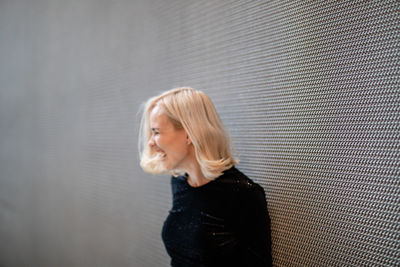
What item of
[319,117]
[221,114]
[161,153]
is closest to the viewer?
[319,117]

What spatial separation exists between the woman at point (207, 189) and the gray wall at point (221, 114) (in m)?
0.13

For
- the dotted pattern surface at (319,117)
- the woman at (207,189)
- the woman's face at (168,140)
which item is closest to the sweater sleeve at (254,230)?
the woman at (207,189)


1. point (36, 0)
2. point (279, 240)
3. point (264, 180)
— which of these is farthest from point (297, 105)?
point (36, 0)

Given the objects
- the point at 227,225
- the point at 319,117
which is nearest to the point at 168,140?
the point at 227,225

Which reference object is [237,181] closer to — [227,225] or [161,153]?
[227,225]

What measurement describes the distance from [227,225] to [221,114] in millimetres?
444

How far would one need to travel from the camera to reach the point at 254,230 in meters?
0.89

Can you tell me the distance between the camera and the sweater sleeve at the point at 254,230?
893mm

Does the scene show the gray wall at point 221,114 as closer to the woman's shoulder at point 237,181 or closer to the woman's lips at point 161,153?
the woman's shoulder at point 237,181

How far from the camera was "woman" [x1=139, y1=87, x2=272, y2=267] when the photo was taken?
2.95 ft

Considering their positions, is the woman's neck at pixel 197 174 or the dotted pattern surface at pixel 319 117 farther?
the woman's neck at pixel 197 174

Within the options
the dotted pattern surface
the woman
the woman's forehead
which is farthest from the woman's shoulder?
the woman's forehead

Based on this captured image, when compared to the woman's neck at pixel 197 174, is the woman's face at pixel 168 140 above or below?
above

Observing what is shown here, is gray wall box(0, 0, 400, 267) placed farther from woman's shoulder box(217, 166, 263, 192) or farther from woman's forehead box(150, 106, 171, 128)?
woman's forehead box(150, 106, 171, 128)
